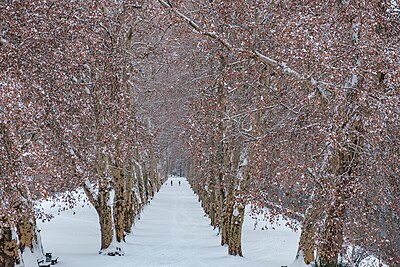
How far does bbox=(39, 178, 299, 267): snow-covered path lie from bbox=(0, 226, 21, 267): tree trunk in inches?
166

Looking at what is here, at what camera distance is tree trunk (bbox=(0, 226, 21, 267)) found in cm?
1123

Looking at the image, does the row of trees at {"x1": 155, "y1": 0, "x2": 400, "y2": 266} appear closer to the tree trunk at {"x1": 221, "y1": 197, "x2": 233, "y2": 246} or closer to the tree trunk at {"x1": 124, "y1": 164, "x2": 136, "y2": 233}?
the tree trunk at {"x1": 221, "y1": 197, "x2": 233, "y2": 246}

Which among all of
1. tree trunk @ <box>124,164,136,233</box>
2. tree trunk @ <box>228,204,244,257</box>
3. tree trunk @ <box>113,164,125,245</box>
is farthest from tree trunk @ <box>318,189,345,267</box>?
tree trunk @ <box>124,164,136,233</box>

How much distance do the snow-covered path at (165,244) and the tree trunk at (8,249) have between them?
4.21 m

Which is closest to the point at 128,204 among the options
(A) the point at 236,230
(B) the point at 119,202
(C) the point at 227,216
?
(B) the point at 119,202

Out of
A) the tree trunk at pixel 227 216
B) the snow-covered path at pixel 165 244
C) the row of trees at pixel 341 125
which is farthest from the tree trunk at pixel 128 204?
the row of trees at pixel 341 125

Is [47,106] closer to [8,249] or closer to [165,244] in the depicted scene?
[8,249]

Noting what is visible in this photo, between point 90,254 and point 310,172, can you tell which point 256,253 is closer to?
point 90,254

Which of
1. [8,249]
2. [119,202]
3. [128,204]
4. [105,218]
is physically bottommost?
[128,204]

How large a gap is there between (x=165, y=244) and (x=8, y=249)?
1071 centimetres

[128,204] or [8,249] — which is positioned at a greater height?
[8,249]

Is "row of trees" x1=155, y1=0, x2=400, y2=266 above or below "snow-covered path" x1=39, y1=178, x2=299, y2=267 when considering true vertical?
above

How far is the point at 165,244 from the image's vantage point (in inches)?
846

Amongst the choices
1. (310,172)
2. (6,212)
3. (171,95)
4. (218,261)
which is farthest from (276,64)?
(171,95)
